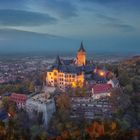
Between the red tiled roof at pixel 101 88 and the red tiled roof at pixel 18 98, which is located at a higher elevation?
the red tiled roof at pixel 101 88

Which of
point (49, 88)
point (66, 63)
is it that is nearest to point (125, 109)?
point (49, 88)

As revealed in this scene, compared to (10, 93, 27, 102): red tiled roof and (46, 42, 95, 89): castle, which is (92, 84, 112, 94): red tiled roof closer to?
(46, 42, 95, 89): castle

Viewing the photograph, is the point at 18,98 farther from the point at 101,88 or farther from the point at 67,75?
the point at 101,88

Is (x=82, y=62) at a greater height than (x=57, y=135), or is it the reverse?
(x=82, y=62)

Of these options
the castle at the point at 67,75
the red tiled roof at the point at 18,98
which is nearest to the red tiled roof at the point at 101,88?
the castle at the point at 67,75

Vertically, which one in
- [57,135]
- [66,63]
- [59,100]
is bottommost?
[57,135]

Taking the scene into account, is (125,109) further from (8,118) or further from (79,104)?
(8,118)

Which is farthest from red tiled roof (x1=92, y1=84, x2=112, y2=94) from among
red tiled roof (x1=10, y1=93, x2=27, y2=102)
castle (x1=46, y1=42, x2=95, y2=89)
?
red tiled roof (x1=10, y1=93, x2=27, y2=102)

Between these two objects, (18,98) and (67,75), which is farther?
(67,75)

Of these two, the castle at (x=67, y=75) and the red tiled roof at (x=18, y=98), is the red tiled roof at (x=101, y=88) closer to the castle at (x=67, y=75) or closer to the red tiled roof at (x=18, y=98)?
the castle at (x=67, y=75)

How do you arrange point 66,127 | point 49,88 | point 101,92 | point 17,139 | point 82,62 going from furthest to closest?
point 82,62, point 49,88, point 101,92, point 66,127, point 17,139

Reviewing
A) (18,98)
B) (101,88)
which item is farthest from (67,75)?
(18,98)
